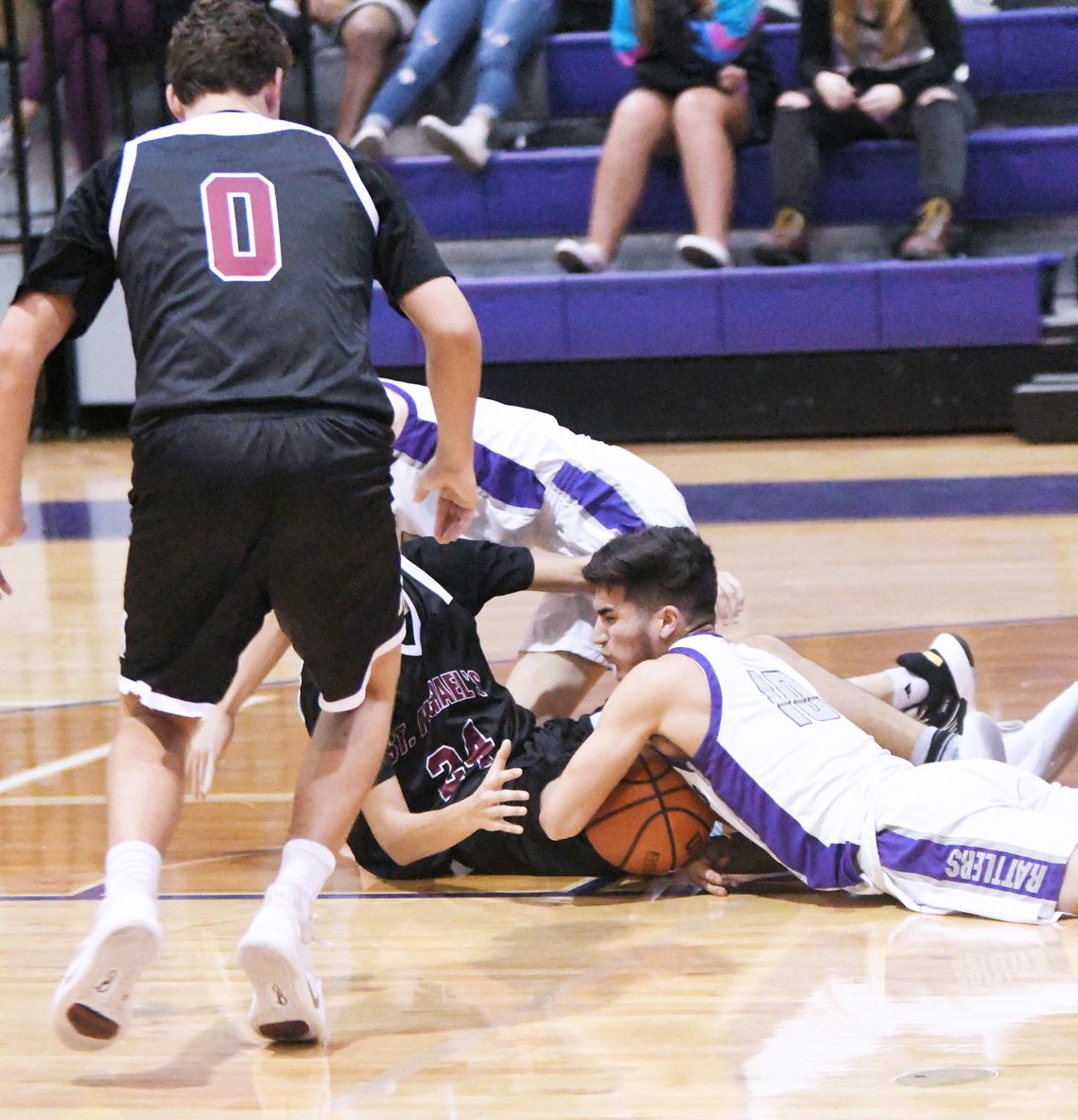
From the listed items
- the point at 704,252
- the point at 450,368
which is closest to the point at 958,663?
the point at 450,368

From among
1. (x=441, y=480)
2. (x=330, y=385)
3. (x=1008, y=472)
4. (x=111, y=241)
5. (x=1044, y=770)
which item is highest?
(x=111, y=241)

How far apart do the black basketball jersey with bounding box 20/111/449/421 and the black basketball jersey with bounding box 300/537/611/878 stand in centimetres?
79

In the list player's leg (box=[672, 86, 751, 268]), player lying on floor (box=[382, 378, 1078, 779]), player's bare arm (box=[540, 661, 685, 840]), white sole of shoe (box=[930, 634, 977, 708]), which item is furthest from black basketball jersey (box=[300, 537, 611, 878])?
player's leg (box=[672, 86, 751, 268])

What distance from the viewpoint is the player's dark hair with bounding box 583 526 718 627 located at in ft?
10.5

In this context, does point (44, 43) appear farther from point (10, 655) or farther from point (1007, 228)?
point (10, 655)

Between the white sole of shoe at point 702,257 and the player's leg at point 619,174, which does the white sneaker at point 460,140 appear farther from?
the white sole of shoe at point 702,257

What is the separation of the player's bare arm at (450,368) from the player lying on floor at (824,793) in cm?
55

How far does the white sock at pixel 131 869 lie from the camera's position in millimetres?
2350

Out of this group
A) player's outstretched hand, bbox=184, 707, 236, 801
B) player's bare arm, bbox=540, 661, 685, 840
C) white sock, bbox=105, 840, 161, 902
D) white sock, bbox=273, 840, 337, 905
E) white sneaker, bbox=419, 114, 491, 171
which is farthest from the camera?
white sneaker, bbox=419, 114, 491, 171

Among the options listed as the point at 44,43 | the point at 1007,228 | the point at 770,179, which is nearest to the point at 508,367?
the point at 770,179

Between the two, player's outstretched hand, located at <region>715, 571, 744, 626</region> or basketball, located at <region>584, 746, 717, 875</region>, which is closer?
basketball, located at <region>584, 746, 717, 875</region>

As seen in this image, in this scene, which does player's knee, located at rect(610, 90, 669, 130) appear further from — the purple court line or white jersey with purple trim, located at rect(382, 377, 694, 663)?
white jersey with purple trim, located at rect(382, 377, 694, 663)

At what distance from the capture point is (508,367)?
881cm

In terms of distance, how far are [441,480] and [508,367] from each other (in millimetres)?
6218
